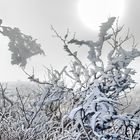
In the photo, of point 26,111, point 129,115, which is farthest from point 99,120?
point 26,111

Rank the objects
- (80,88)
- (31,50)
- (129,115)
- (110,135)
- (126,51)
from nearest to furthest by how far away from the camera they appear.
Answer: (110,135)
(129,115)
(126,51)
(80,88)
(31,50)

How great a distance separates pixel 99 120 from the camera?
9.62 feet

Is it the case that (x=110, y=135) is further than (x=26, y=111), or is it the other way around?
(x=26, y=111)

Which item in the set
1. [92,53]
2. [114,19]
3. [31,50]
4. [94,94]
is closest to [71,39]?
[92,53]

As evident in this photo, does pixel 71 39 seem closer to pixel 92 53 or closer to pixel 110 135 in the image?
pixel 92 53

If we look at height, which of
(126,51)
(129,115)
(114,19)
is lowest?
(129,115)

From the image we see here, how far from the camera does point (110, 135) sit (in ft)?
9.57

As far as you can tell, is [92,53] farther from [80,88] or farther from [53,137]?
[53,137]

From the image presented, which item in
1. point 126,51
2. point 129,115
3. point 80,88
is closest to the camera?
point 129,115

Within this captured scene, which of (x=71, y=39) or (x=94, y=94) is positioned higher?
(x=71, y=39)

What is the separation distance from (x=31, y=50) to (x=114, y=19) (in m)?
6.61

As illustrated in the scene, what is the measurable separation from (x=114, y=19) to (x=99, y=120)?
1.06 meters

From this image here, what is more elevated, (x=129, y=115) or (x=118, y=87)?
(x=118, y=87)

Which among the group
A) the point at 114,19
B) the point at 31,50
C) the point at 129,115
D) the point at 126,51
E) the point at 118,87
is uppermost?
the point at 31,50
